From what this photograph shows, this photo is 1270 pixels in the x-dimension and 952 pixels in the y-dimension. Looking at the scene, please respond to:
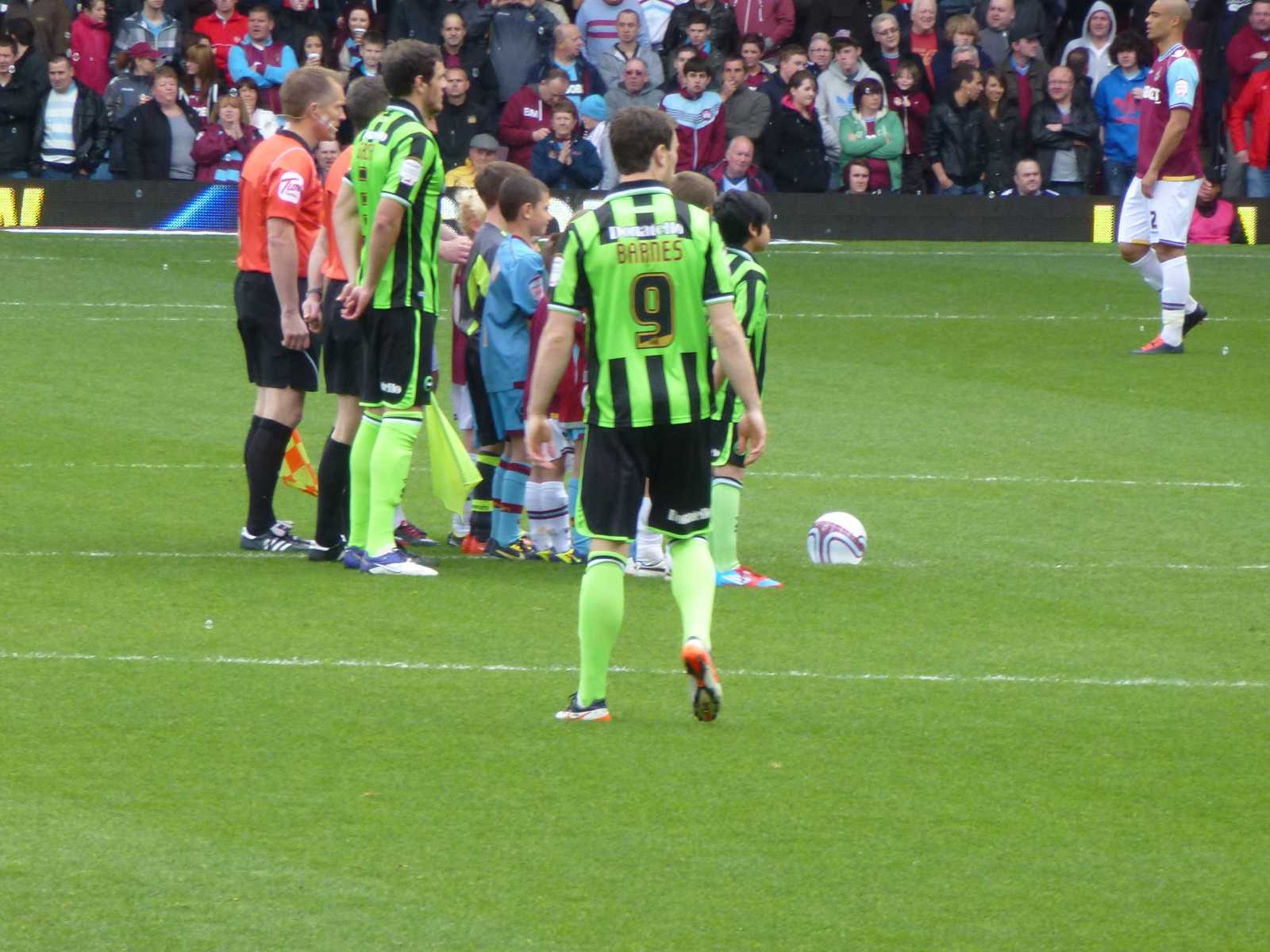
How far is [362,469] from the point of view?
346 inches

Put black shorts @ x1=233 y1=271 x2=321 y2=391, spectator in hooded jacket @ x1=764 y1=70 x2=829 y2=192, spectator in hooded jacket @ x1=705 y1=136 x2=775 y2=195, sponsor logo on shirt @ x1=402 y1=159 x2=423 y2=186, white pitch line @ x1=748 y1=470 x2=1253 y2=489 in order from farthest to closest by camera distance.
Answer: spectator in hooded jacket @ x1=764 y1=70 x2=829 y2=192
spectator in hooded jacket @ x1=705 y1=136 x2=775 y2=195
white pitch line @ x1=748 y1=470 x2=1253 y2=489
black shorts @ x1=233 y1=271 x2=321 y2=391
sponsor logo on shirt @ x1=402 y1=159 x2=423 y2=186

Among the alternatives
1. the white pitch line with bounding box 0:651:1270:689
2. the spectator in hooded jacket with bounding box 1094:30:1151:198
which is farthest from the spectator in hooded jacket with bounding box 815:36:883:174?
the white pitch line with bounding box 0:651:1270:689

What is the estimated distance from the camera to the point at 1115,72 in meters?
23.6

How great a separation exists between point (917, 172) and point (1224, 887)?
18.9 m

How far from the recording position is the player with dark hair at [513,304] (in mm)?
9258

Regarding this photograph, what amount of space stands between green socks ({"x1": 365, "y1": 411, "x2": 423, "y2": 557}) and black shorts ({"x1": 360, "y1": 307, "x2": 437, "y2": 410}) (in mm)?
71

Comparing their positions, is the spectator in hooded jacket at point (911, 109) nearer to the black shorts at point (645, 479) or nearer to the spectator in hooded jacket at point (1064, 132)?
the spectator in hooded jacket at point (1064, 132)

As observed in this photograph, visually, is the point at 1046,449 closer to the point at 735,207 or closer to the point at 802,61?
the point at 735,207

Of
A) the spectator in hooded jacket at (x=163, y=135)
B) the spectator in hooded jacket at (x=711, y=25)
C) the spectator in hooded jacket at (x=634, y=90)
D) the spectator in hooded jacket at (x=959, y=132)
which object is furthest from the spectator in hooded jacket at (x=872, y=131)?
the spectator in hooded jacket at (x=163, y=135)

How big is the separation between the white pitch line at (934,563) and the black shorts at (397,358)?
3.26ft

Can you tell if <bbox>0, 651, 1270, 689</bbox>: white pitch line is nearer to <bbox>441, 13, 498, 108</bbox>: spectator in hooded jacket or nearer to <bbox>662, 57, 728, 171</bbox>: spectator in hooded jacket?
<bbox>662, 57, 728, 171</bbox>: spectator in hooded jacket

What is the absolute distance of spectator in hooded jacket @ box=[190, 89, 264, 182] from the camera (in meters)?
22.0

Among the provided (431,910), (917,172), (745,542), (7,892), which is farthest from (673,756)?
(917,172)

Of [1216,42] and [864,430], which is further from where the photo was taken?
[1216,42]
